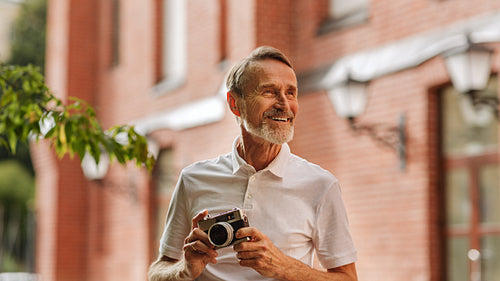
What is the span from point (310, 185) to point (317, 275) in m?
0.29

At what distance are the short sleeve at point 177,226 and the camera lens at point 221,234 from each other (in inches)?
14.7

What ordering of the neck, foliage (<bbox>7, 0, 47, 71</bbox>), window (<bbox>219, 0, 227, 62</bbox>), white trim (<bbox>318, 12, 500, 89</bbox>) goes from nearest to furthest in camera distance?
the neck, white trim (<bbox>318, 12, 500, 89</bbox>), window (<bbox>219, 0, 227, 62</bbox>), foliage (<bbox>7, 0, 47, 71</bbox>)

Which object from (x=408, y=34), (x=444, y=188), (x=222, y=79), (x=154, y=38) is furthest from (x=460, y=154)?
(x=154, y=38)

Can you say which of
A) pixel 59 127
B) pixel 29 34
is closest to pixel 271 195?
pixel 59 127

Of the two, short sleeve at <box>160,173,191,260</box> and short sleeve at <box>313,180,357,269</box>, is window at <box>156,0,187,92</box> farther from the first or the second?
short sleeve at <box>313,180,357,269</box>

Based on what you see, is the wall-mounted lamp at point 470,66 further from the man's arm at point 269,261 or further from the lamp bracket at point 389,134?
the man's arm at point 269,261

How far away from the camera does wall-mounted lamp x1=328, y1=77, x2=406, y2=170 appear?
760 cm

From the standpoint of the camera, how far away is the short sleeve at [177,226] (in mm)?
2859

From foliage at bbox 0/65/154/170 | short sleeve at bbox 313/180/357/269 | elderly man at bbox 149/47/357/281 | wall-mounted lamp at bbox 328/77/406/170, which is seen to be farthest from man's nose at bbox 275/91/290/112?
wall-mounted lamp at bbox 328/77/406/170

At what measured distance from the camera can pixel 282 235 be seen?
2639 millimetres

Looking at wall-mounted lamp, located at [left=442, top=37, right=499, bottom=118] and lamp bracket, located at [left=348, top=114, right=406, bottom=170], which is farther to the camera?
lamp bracket, located at [left=348, top=114, right=406, bottom=170]

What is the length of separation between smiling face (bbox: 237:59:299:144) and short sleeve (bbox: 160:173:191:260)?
35 cm

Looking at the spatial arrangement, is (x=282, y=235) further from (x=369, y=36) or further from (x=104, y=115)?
(x=104, y=115)

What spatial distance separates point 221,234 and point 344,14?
7.11m
